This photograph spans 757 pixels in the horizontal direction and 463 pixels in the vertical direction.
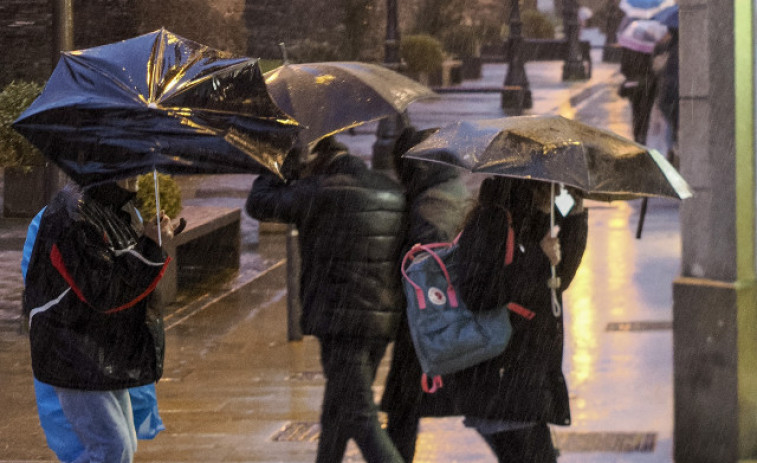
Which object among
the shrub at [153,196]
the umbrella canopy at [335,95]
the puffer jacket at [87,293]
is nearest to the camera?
the puffer jacket at [87,293]

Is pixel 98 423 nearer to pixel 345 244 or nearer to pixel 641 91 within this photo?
pixel 345 244

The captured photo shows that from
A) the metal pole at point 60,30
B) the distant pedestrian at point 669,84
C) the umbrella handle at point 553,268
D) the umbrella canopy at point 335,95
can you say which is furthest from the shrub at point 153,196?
the distant pedestrian at point 669,84

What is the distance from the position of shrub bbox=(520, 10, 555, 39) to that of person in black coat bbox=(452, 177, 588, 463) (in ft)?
128

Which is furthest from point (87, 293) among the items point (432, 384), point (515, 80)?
point (515, 80)

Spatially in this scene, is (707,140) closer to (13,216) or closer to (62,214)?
(62,214)

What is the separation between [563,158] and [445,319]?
2.49 ft

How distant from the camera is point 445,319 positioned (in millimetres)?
4777

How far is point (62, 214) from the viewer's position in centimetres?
458

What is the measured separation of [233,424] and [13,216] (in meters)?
8.69

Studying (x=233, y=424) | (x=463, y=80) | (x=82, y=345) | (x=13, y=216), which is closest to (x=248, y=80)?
(x=82, y=345)

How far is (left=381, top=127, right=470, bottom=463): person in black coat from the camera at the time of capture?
5.26 metres

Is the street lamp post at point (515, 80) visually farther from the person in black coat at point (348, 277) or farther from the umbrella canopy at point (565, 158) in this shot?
the umbrella canopy at point (565, 158)

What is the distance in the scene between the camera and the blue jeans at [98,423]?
463cm

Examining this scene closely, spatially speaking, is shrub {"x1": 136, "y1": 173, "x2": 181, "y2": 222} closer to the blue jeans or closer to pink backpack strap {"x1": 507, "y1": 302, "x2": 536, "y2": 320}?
the blue jeans
